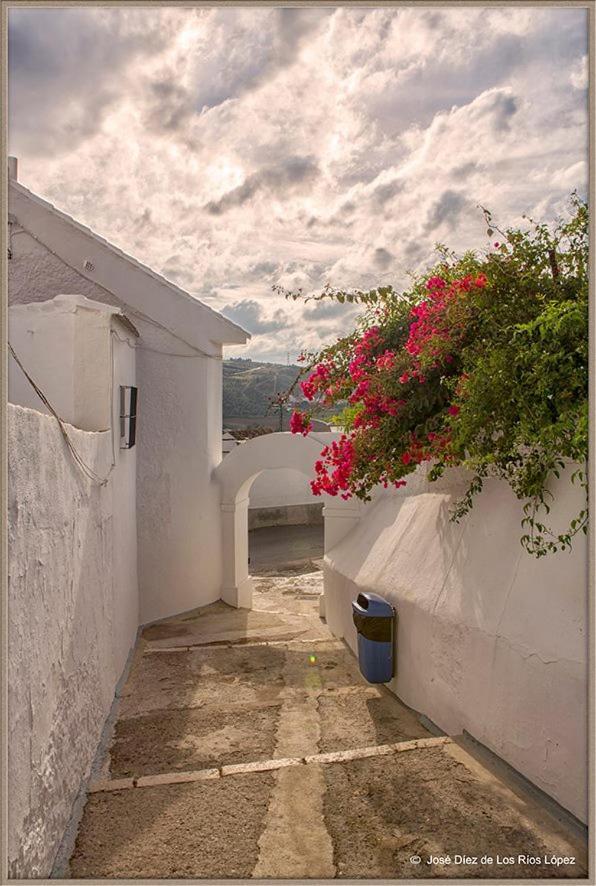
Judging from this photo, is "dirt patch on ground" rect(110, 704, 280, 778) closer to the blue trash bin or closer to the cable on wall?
the blue trash bin

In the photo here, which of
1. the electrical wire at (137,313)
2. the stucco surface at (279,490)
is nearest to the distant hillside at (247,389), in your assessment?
the stucco surface at (279,490)

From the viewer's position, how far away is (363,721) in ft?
17.2

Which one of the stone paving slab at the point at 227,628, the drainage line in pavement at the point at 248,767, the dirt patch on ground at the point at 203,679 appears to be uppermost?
the drainage line in pavement at the point at 248,767

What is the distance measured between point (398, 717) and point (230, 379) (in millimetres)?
28146

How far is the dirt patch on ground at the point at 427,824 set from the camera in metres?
2.98

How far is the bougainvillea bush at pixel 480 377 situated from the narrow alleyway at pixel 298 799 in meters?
1.53

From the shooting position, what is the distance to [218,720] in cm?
542

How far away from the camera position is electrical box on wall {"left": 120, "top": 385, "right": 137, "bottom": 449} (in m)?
7.69

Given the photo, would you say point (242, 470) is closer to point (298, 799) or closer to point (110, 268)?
point (110, 268)

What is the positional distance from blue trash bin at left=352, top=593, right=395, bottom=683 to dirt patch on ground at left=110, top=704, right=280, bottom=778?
968 mm

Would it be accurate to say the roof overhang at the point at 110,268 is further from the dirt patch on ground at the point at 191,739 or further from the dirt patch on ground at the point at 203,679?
the dirt patch on ground at the point at 191,739

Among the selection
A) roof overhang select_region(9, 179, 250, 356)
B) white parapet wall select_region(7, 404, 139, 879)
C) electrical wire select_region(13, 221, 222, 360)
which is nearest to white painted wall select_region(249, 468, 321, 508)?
electrical wire select_region(13, 221, 222, 360)

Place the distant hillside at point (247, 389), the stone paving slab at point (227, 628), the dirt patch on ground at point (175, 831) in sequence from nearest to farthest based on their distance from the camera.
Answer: the dirt patch on ground at point (175, 831)
the stone paving slab at point (227, 628)
the distant hillside at point (247, 389)

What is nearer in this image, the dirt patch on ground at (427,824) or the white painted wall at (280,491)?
the dirt patch on ground at (427,824)
